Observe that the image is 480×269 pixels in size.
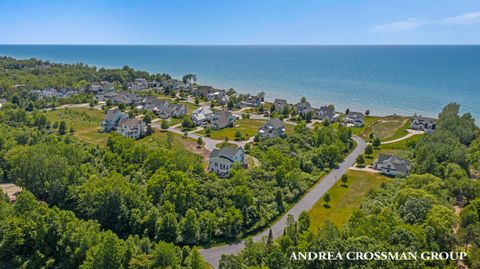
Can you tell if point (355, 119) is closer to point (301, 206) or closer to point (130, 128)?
point (301, 206)

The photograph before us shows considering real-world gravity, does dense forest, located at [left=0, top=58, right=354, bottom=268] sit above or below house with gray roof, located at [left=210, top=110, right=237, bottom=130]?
below

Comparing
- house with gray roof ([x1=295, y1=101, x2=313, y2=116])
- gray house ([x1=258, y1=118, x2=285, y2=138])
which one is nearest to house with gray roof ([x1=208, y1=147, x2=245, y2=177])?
gray house ([x1=258, y1=118, x2=285, y2=138])

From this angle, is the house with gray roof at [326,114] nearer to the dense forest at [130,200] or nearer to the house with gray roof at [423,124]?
the house with gray roof at [423,124]

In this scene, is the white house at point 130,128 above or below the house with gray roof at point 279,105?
below

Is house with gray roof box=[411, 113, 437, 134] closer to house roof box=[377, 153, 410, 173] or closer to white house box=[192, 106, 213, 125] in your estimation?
house roof box=[377, 153, 410, 173]

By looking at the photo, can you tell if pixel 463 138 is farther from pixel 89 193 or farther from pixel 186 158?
pixel 89 193

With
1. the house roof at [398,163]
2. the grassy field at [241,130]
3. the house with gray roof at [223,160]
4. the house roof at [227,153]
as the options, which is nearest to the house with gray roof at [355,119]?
the grassy field at [241,130]

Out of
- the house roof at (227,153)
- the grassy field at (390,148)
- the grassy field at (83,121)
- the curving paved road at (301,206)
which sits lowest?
the curving paved road at (301,206)
